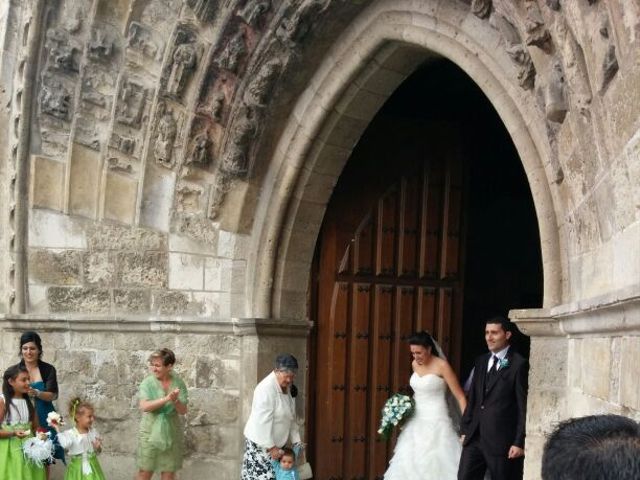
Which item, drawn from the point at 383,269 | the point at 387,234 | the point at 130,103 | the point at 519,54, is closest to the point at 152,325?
the point at 130,103

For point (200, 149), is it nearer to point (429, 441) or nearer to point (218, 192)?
point (218, 192)

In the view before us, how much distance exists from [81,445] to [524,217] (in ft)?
16.2

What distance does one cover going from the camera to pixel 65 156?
625 cm

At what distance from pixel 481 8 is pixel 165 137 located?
2767 millimetres

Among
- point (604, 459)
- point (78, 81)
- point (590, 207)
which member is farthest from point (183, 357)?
point (604, 459)

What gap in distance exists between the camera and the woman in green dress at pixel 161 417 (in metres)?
5.08

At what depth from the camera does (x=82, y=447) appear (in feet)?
16.0

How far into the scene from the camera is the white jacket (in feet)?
14.8

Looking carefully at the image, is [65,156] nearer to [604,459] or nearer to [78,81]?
[78,81]

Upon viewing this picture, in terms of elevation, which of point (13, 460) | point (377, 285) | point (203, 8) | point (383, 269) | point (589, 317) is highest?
point (203, 8)

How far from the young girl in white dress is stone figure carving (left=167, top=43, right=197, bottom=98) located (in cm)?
220

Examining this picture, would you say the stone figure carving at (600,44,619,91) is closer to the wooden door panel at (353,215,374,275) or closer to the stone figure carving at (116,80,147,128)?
the wooden door panel at (353,215,374,275)

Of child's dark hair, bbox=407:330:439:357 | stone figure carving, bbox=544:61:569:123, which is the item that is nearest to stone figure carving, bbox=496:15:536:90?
stone figure carving, bbox=544:61:569:123

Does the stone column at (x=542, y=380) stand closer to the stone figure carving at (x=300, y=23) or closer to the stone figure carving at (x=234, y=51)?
the stone figure carving at (x=300, y=23)
